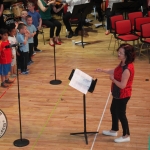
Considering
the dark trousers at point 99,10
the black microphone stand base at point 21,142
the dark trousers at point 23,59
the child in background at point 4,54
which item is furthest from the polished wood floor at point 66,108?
the dark trousers at point 99,10

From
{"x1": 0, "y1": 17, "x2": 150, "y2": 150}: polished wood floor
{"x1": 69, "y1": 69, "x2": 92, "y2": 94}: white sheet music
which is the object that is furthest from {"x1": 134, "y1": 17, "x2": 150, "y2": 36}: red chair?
{"x1": 69, "y1": 69, "x2": 92, "y2": 94}: white sheet music

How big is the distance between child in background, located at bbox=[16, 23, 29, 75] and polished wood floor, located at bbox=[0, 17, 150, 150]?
0.29m

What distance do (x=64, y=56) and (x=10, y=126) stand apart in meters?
4.15

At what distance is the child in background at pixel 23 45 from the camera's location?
8.14m

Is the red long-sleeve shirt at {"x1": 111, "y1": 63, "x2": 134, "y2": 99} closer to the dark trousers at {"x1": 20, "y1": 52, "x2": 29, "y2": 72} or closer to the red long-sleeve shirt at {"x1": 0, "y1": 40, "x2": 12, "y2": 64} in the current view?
the red long-sleeve shirt at {"x1": 0, "y1": 40, "x2": 12, "y2": 64}

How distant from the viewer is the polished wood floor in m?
5.67

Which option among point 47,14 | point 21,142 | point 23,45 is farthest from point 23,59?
point 21,142

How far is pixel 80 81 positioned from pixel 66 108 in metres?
1.79

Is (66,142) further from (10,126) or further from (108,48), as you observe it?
(108,48)

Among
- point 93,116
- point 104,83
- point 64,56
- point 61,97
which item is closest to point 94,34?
point 64,56

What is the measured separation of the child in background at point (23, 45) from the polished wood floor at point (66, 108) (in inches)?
11.6

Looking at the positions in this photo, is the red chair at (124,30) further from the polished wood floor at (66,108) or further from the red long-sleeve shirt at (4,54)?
the red long-sleeve shirt at (4,54)

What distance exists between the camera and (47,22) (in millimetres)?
10992

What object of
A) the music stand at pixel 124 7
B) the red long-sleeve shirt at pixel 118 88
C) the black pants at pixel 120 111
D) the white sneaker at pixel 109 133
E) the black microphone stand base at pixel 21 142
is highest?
the music stand at pixel 124 7
